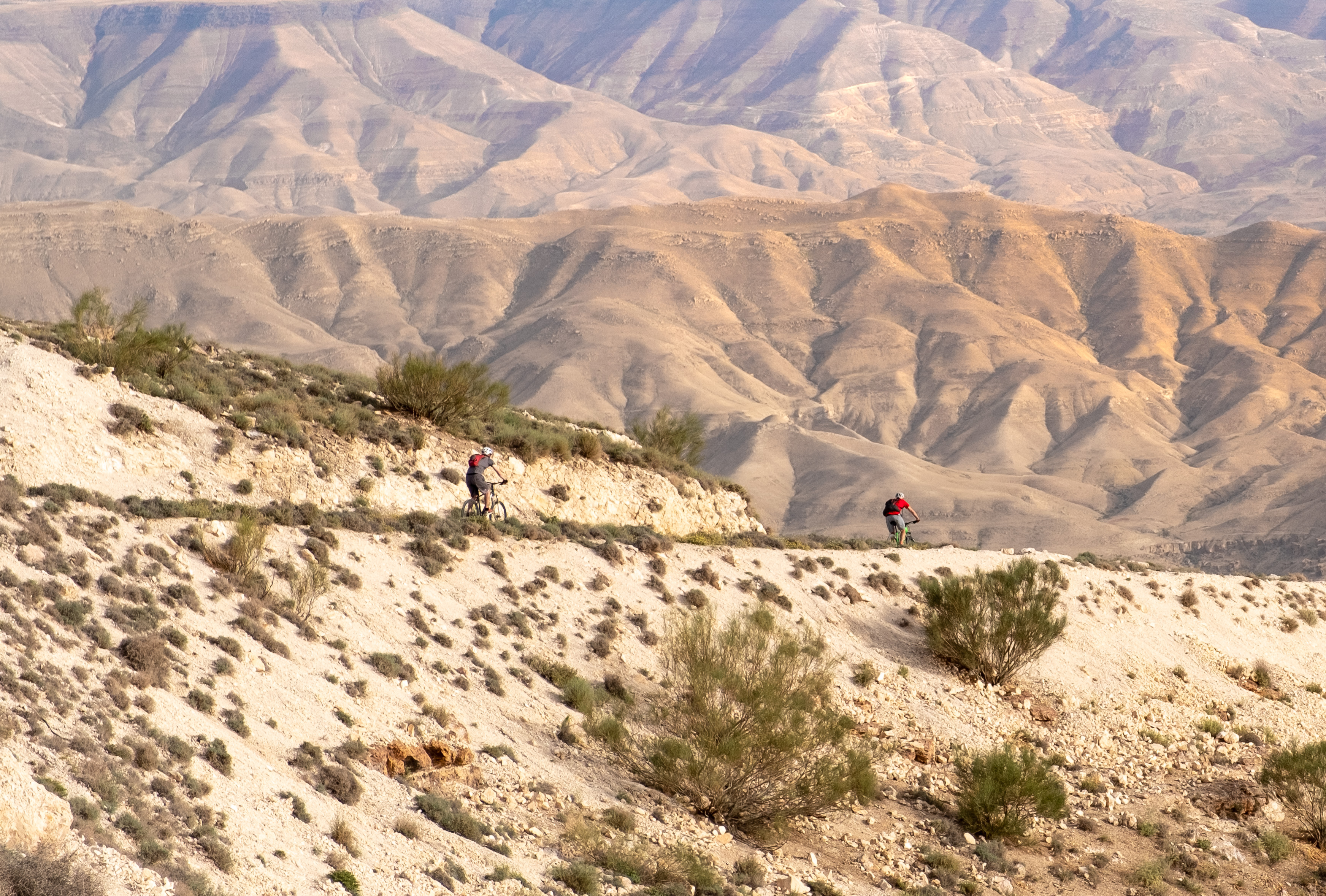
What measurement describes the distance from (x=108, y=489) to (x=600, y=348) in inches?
4059

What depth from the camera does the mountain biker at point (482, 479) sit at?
20.5 m

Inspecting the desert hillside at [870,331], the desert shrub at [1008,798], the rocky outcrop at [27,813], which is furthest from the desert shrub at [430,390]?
the desert hillside at [870,331]

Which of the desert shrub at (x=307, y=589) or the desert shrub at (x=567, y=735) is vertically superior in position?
the desert shrub at (x=307, y=589)

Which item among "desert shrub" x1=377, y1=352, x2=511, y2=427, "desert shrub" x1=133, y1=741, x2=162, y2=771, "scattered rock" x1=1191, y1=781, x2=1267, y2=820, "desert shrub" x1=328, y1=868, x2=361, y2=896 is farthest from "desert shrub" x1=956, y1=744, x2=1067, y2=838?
"desert shrub" x1=377, y1=352, x2=511, y2=427

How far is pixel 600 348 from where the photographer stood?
12062 centimetres

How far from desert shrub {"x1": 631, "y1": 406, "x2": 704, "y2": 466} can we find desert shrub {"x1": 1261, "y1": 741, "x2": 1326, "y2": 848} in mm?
16388

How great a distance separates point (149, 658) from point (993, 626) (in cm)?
1389

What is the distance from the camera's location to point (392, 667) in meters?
15.0

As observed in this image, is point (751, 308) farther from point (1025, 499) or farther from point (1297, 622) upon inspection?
point (1297, 622)

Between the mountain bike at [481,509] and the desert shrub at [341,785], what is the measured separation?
8574 mm

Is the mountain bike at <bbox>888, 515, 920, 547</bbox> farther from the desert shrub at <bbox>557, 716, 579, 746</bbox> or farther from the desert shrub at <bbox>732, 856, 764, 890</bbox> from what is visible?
the desert shrub at <bbox>732, 856, 764, 890</bbox>

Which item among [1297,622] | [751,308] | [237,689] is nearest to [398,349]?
[751,308]

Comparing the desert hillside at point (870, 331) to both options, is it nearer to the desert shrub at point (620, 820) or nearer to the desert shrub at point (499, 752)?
the desert shrub at point (499, 752)

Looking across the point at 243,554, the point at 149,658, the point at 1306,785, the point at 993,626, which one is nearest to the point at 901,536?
the point at 993,626
